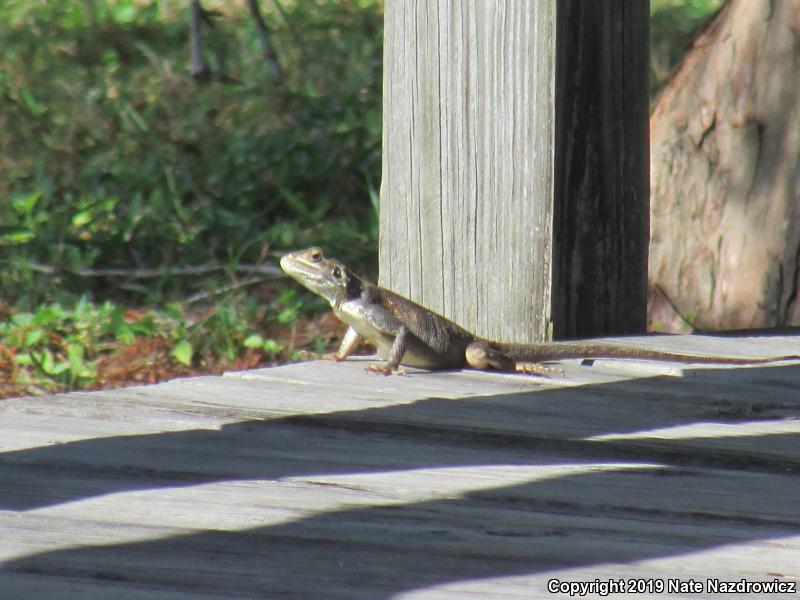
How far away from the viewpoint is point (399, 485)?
2713 millimetres

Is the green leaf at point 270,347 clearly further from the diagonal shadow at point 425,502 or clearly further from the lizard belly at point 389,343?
the diagonal shadow at point 425,502

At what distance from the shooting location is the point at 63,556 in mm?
2178

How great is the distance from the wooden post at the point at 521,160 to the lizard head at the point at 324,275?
442mm

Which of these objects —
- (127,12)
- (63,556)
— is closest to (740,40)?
(63,556)

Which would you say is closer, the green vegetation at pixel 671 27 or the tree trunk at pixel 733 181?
the tree trunk at pixel 733 181

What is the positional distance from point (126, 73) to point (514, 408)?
7.84 metres

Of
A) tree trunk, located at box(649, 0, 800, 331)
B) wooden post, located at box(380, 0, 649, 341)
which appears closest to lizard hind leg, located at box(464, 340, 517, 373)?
wooden post, located at box(380, 0, 649, 341)

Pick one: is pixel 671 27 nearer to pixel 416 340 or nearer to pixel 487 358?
pixel 416 340

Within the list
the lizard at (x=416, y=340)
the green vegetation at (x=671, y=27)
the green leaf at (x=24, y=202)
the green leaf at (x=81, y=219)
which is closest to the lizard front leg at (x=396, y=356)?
the lizard at (x=416, y=340)

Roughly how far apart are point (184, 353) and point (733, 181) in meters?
2.55

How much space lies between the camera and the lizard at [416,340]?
4203mm

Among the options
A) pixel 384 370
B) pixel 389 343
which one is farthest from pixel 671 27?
pixel 384 370

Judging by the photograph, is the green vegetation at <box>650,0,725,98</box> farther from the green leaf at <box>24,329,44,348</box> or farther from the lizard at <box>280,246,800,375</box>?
the lizard at <box>280,246,800,375</box>

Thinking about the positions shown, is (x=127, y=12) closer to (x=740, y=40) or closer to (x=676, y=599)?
(x=740, y=40)
